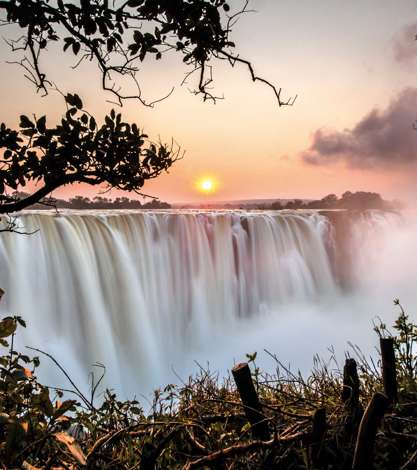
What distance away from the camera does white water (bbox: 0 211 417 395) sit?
1082 centimetres

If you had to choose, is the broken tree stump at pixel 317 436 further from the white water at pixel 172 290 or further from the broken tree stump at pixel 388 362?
the white water at pixel 172 290

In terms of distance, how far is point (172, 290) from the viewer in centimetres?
1448

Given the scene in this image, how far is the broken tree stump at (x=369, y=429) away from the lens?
1149 mm

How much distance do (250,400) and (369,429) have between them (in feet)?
1.44

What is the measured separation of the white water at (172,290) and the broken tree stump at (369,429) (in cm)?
660

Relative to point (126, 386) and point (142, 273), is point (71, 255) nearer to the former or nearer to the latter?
point (142, 273)

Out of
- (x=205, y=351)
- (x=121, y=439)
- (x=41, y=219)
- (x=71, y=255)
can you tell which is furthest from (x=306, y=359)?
(x=121, y=439)

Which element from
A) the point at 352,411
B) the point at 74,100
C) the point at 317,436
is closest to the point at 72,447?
the point at 317,436

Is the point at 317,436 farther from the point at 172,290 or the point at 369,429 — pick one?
the point at 172,290

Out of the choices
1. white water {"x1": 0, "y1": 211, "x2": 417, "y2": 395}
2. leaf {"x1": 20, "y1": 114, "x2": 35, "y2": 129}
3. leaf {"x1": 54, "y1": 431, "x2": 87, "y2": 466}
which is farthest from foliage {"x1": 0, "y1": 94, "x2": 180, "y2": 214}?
white water {"x1": 0, "y1": 211, "x2": 417, "y2": 395}

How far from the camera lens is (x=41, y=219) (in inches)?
451

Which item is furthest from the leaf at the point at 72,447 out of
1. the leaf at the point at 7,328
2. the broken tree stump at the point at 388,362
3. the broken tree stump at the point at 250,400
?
the broken tree stump at the point at 388,362

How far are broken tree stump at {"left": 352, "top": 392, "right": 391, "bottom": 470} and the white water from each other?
6603 mm

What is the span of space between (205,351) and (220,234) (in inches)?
195
